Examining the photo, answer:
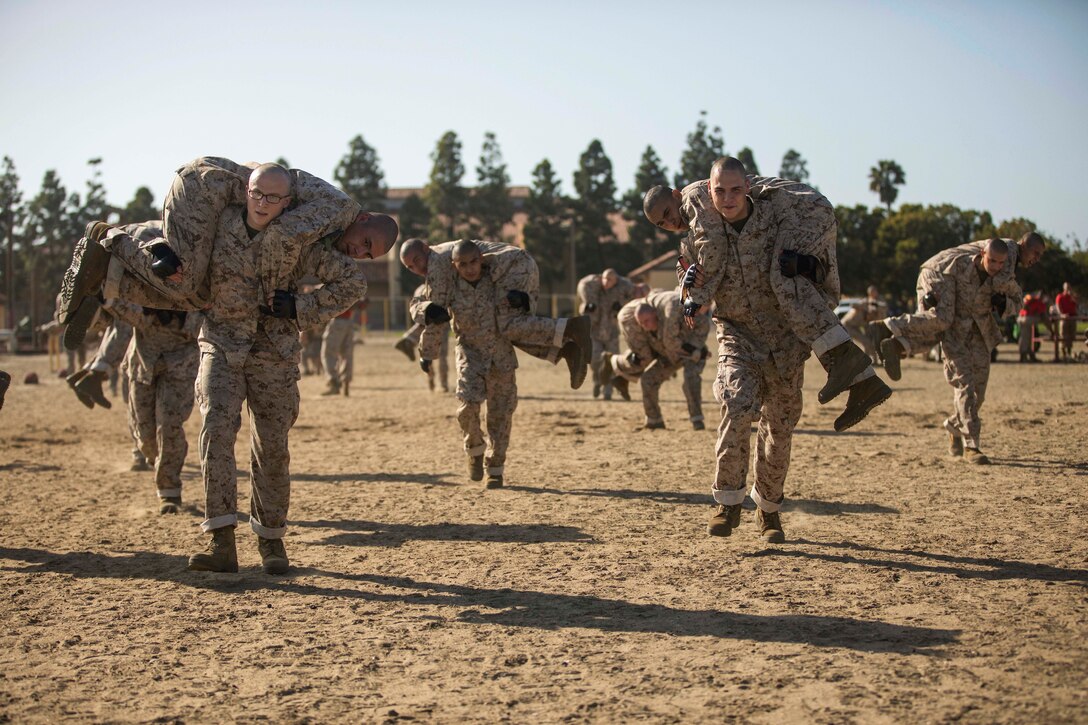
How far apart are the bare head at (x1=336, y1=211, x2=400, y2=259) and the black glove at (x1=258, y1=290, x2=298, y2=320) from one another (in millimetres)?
479

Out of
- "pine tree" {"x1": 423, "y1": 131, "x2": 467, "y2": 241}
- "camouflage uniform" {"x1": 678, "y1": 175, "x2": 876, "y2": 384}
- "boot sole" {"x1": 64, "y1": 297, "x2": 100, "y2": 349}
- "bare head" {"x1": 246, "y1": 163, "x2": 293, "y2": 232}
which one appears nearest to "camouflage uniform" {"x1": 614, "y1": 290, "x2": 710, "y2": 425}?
"camouflage uniform" {"x1": 678, "y1": 175, "x2": 876, "y2": 384}

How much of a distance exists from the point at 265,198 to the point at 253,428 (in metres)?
1.30

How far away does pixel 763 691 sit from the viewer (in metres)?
4.15

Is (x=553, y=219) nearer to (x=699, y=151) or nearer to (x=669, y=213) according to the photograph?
(x=699, y=151)

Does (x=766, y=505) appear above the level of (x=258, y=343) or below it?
below

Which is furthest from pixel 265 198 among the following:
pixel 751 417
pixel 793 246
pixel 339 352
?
pixel 339 352

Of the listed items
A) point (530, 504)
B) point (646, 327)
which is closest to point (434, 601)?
point (530, 504)

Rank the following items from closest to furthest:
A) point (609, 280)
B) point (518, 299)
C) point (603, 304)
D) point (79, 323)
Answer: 1. point (79, 323)
2. point (518, 299)
3. point (609, 280)
4. point (603, 304)

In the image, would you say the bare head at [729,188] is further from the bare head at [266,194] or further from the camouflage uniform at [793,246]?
the bare head at [266,194]

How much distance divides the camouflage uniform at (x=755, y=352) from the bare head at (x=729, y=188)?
0.14 meters

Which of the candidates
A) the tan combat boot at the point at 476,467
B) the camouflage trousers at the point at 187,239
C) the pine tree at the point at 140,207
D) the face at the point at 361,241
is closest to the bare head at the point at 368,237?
the face at the point at 361,241

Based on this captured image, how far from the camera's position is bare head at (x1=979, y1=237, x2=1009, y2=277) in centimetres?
962

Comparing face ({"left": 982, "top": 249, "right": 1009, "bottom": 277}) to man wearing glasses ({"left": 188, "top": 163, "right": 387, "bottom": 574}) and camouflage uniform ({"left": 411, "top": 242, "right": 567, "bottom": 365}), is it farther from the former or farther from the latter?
man wearing glasses ({"left": 188, "top": 163, "right": 387, "bottom": 574})

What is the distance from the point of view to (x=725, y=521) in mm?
6773
